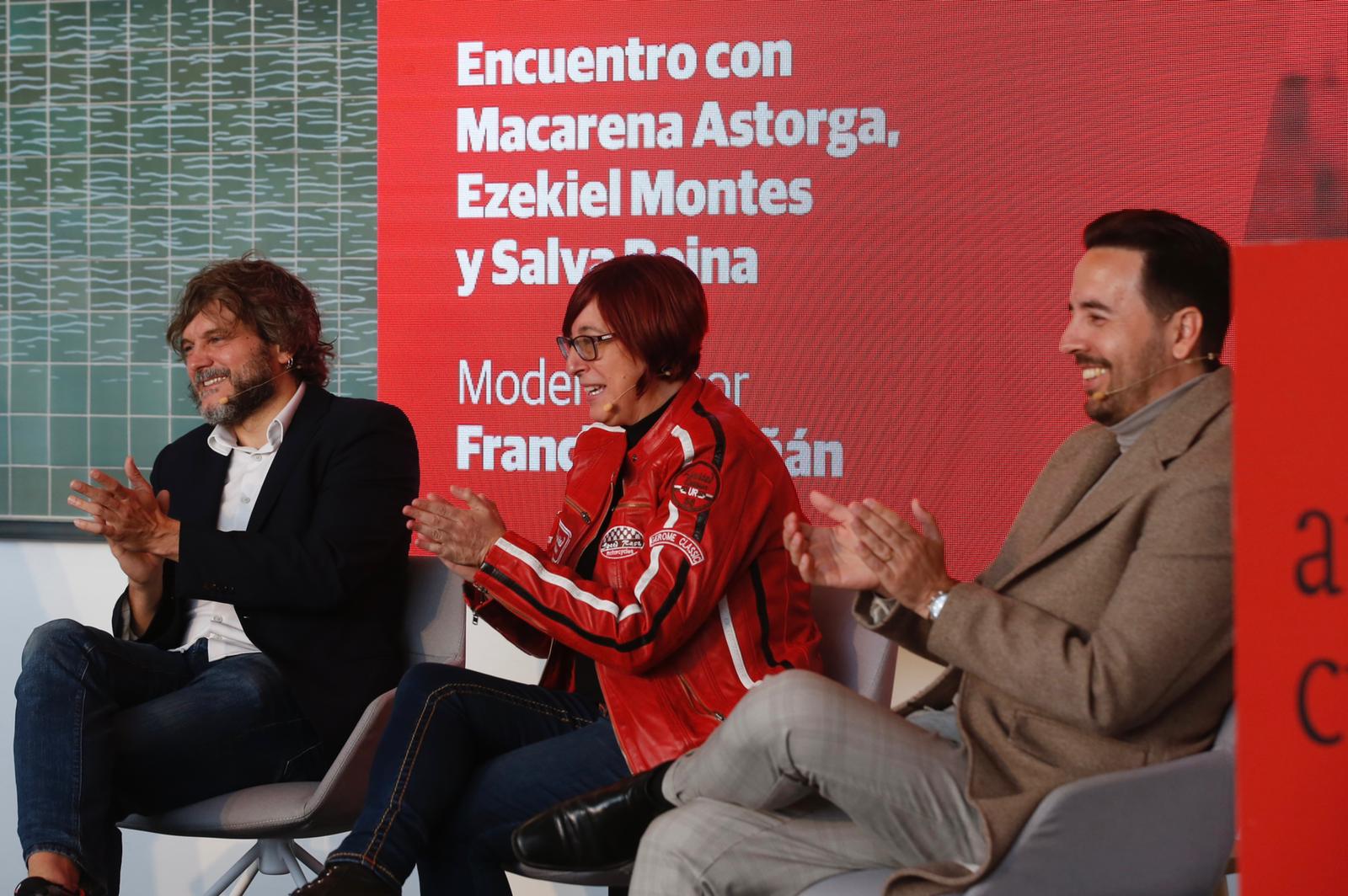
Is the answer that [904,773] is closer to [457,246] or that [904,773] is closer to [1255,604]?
[1255,604]

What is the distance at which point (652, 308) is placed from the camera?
2451 millimetres

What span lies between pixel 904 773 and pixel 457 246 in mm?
2058

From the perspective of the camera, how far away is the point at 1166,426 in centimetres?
186

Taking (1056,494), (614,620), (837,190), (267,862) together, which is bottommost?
(267,862)

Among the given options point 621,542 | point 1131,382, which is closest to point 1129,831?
point 1131,382

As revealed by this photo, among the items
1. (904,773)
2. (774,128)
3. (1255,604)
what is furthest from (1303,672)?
(774,128)

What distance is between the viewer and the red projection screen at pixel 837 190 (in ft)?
10.3

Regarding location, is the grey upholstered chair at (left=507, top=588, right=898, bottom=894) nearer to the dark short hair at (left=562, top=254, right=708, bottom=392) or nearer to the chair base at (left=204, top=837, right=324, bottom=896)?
the dark short hair at (left=562, top=254, right=708, bottom=392)

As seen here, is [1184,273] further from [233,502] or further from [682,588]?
[233,502]

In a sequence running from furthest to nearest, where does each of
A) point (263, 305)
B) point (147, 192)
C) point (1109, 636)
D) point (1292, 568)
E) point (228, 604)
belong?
point (147, 192) < point (263, 305) < point (228, 604) < point (1109, 636) < point (1292, 568)

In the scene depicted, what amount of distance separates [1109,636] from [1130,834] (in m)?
0.25

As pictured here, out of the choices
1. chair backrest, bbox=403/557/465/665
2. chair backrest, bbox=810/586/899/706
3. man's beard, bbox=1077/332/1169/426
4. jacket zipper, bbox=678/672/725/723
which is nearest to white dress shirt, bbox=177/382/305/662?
chair backrest, bbox=403/557/465/665

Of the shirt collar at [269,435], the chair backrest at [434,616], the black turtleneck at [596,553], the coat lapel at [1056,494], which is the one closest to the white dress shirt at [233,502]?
the shirt collar at [269,435]

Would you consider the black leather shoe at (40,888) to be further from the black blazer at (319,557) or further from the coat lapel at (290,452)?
the coat lapel at (290,452)
